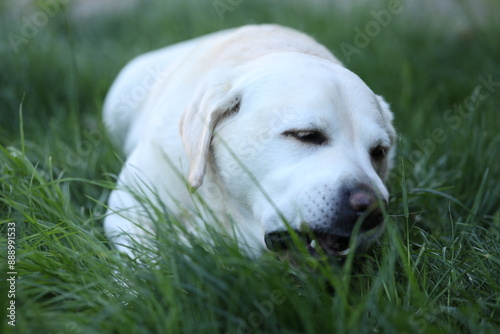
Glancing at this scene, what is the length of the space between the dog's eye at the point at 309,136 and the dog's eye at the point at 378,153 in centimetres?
29

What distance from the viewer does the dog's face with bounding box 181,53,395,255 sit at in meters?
2.17

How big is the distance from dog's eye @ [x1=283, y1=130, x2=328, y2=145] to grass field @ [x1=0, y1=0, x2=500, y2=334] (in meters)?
0.40

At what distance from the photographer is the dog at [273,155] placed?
2.19 m

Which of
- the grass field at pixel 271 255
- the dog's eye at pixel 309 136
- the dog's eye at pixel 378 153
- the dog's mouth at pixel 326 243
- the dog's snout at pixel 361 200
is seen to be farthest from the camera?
the dog's eye at pixel 378 153

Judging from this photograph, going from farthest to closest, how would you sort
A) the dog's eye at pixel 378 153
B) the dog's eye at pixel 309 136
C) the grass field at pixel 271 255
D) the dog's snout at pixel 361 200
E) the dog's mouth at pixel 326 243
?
the dog's eye at pixel 378 153, the dog's eye at pixel 309 136, the dog's mouth at pixel 326 243, the dog's snout at pixel 361 200, the grass field at pixel 271 255

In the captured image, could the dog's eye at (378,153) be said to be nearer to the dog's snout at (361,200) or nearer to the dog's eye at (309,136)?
the dog's eye at (309,136)

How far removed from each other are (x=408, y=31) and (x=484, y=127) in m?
2.39

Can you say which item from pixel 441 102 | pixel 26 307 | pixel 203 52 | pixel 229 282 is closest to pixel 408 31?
pixel 441 102

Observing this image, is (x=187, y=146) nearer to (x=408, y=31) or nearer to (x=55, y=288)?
(x=55, y=288)

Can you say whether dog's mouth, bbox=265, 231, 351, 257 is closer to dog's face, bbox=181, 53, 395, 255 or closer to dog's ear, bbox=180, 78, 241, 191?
dog's face, bbox=181, 53, 395, 255

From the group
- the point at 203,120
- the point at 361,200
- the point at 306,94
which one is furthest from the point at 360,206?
the point at 203,120

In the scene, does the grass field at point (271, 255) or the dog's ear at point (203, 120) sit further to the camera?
the dog's ear at point (203, 120)

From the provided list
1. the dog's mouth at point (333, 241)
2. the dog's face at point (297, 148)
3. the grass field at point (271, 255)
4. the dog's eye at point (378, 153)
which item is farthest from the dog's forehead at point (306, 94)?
the dog's mouth at point (333, 241)

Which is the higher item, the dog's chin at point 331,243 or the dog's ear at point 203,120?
the dog's ear at point 203,120
